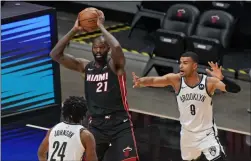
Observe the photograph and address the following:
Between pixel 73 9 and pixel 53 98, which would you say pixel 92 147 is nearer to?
pixel 53 98

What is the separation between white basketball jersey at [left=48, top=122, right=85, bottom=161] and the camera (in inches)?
297

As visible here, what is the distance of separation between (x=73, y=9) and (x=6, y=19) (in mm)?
7061

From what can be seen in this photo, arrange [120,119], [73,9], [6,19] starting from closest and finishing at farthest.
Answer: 1. [120,119]
2. [6,19]
3. [73,9]

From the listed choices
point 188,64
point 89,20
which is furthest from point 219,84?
point 89,20

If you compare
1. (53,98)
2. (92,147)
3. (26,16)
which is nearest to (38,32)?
(26,16)

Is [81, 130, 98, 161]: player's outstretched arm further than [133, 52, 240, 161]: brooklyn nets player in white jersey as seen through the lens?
No

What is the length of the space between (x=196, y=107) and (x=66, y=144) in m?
2.26

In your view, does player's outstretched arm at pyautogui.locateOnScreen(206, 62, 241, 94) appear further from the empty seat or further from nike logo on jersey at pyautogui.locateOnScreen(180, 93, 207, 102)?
the empty seat

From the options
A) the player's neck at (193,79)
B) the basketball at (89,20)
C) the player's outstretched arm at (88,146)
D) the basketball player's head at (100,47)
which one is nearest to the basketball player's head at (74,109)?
the player's outstretched arm at (88,146)

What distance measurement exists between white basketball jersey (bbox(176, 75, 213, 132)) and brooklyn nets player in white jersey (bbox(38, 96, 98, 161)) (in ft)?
6.64

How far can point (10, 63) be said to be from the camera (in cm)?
1263

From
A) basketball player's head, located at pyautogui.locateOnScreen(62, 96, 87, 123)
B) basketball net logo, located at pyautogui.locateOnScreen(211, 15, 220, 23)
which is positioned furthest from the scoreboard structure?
basketball player's head, located at pyautogui.locateOnScreen(62, 96, 87, 123)

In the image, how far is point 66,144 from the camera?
7.57m

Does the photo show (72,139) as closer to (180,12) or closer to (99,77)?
(99,77)
